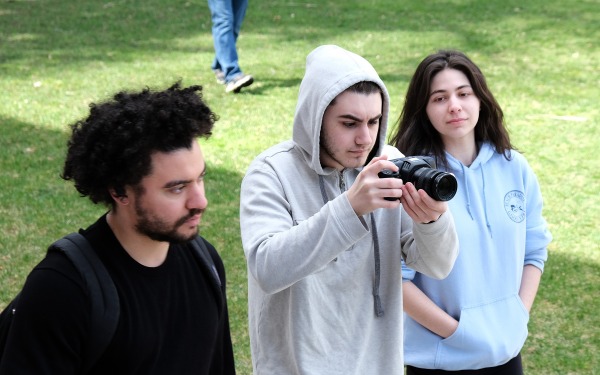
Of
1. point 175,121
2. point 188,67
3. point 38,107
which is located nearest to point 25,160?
point 38,107

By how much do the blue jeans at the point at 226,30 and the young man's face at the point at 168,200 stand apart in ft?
23.7

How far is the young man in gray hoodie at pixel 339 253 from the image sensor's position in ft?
9.00

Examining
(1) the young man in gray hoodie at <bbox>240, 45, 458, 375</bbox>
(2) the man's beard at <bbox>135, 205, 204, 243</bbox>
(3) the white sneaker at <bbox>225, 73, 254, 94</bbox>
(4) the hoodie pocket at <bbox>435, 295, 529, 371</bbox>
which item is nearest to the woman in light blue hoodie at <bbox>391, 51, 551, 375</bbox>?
(4) the hoodie pocket at <bbox>435, 295, 529, 371</bbox>

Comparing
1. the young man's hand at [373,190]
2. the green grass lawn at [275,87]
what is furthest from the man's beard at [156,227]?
the green grass lawn at [275,87]

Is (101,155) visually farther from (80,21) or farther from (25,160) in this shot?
(80,21)

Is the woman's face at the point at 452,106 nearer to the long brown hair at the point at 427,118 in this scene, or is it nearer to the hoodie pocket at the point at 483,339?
the long brown hair at the point at 427,118

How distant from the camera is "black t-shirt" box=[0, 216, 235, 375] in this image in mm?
2162

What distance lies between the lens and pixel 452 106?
3.58 meters

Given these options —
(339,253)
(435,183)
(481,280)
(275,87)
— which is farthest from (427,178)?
(275,87)

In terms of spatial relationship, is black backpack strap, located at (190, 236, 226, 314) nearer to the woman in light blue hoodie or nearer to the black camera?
the black camera

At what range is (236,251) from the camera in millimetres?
6160

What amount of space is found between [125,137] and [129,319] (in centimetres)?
42

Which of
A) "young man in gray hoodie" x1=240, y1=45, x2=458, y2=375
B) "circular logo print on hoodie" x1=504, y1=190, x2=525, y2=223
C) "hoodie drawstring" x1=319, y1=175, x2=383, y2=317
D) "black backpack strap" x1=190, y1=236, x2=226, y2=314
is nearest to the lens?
"black backpack strap" x1=190, y1=236, x2=226, y2=314

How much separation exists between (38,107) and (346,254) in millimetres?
6710
